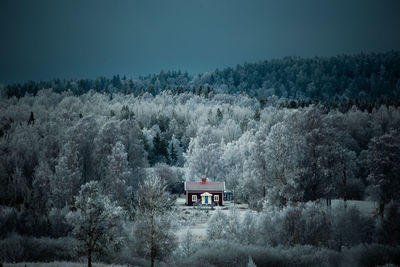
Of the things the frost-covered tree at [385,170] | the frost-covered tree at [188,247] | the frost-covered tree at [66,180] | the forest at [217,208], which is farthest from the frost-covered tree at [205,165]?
the frost-covered tree at [188,247]

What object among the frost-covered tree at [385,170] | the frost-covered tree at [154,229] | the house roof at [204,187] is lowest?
the frost-covered tree at [154,229]

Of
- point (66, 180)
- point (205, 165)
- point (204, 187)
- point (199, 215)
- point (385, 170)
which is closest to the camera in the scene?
point (385, 170)

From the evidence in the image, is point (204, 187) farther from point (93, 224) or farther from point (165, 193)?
point (93, 224)

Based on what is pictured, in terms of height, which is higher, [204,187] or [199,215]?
[204,187]

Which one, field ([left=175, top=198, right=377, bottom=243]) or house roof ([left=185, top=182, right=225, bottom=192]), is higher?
house roof ([left=185, top=182, right=225, bottom=192])


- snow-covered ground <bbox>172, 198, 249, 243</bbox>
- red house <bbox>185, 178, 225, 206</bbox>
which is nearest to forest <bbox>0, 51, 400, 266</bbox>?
snow-covered ground <bbox>172, 198, 249, 243</bbox>

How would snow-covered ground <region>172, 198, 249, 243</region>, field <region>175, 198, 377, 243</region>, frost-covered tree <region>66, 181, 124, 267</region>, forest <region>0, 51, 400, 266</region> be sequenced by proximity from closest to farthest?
frost-covered tree <region>66, 181, 124, 267</region> → forest <region>0, 51, 400, 266</region> → field <region>175, 198, 377, 243</region> → snow-covered ground <region>172, 198, 249, 243</region>

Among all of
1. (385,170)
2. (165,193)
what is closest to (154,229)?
(165,193)

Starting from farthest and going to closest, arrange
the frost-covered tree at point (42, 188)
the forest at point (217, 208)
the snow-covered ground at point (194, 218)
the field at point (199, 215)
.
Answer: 1. the frost-covered tree at point (42, 188)
2. the snow-covered ground at point (194, 218)
3. the field at point (199, 215)
4. the forest at point (217, 208)

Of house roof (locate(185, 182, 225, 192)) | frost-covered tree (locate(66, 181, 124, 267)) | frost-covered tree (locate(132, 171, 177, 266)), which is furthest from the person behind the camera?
house roof (locate(185, 182, 225, 192))

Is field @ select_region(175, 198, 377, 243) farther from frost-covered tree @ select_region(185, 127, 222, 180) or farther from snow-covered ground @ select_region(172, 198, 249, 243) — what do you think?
frost-covered tree @ select_region(185, 127, 222, 180)

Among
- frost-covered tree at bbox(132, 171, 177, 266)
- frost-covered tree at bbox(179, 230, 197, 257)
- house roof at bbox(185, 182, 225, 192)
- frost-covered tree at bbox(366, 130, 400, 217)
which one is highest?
frost-covered tree at bbox(366, 130, 400, 217)

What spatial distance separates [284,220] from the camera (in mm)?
30734

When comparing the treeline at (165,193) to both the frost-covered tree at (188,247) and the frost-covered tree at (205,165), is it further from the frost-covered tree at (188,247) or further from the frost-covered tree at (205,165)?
the frost-covered tree at (205,165)
